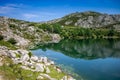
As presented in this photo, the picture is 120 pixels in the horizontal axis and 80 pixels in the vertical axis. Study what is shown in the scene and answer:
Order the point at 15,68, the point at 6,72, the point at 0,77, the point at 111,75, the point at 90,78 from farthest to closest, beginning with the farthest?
the point at 111,75 → the point at 90,78 → the point at 15,68 → the point at 6,72 → the point at 0,77

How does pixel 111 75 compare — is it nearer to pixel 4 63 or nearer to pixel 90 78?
pixel 90 78

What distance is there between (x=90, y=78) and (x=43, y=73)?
20.2 m

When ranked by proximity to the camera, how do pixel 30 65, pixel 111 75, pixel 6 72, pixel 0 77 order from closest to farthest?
pixel 0 77 → pixel 6 72 → pixel 30 65 → pixel 111 75

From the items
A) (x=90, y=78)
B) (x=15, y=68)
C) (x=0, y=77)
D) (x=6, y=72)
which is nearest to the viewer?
(x=0, y=77)

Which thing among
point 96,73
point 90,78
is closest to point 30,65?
point 90,78

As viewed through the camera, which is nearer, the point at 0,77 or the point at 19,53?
the point at 0,77

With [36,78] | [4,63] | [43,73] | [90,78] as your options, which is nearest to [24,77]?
[36,78]

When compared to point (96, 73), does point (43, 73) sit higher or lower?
higher

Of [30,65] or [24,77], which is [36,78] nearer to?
[24,77]

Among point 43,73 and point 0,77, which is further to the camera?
point 43,73

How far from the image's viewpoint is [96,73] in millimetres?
80500

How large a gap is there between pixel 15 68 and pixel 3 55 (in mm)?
14042

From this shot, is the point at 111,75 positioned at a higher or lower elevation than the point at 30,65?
lower

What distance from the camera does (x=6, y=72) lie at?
57719mm
